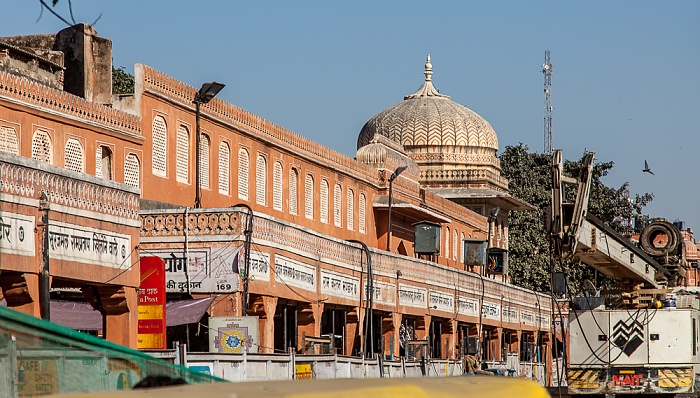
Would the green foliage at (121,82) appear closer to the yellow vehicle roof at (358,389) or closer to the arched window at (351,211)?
the arched window at (351,211)

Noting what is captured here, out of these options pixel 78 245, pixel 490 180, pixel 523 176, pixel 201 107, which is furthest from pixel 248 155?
pixel 523 176

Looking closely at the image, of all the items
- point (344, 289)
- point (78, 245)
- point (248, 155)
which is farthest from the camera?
point (248, 155)

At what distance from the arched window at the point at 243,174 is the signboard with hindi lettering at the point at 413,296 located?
5182mm

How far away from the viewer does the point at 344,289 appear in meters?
30.3

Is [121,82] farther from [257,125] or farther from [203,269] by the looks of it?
[203,269]

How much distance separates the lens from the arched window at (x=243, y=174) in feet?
114

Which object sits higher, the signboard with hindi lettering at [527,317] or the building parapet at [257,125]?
the building parapet at [257,125]

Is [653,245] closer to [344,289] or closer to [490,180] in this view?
[344,289]

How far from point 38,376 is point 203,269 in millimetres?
18280

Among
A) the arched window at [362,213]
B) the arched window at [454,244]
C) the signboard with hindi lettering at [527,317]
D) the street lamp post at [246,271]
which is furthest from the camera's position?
the arched window at [454,244]

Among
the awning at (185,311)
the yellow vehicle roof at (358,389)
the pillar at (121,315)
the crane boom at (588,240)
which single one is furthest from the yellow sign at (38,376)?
the awning at (185,311)

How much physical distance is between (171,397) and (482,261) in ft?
151

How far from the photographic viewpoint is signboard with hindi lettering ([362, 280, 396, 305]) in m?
32.7

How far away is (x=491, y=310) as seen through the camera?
1768 inches
